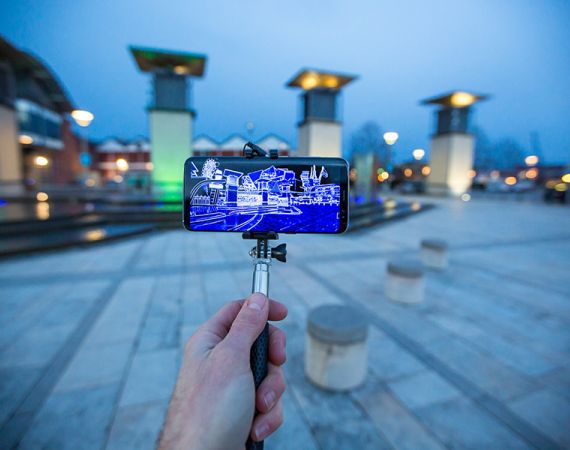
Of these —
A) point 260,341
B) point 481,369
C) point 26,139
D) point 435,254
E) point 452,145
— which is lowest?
point 481,369

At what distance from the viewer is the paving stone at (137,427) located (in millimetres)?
2238

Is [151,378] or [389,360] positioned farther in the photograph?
[389,360]

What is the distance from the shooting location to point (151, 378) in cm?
300

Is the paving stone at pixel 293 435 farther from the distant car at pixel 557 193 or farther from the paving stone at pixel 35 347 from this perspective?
the distant car at pixel 557 193

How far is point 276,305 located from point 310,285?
464cm

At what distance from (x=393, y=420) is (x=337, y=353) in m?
0.70

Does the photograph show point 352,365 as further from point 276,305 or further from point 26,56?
point 26,56

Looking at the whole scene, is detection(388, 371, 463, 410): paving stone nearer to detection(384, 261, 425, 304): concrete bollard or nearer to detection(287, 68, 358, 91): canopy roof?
detection(384, 261, 425, 304): concrete bollard

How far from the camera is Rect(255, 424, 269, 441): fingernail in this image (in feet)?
3.70

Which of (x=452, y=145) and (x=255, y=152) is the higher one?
(x=452, y=145)

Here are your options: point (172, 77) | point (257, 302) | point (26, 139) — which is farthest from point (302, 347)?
point (26, 139)

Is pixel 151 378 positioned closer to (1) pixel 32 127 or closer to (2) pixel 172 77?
(2) pixel 172 77

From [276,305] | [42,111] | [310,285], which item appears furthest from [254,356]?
[42,111]

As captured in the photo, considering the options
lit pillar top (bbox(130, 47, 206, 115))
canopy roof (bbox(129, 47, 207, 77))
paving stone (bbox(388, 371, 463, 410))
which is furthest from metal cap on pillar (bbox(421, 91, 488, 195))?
paving stone (bbox(388, 371, 463, 410))
